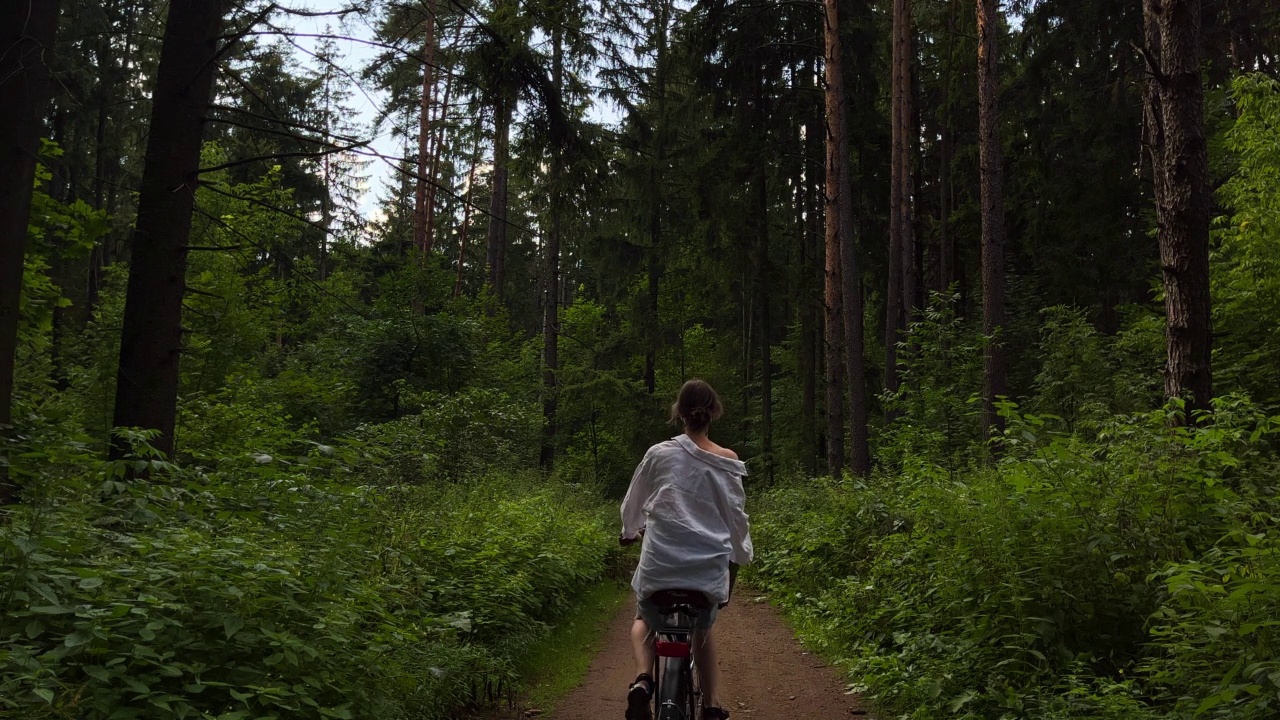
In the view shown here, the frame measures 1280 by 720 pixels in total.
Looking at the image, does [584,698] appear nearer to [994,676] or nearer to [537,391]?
[994,676]

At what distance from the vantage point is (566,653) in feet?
26.4

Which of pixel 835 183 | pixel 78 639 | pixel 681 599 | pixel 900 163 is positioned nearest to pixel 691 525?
pixel 681 599

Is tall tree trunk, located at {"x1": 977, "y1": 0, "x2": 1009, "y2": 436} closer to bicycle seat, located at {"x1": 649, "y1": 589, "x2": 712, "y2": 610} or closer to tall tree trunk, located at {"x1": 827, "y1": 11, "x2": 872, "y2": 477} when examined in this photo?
tall tree trunk, located at {"x1": 827, "y1": 11, "x2": 872, "y2": 477}

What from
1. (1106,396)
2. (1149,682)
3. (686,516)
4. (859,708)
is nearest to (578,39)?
(686,516)

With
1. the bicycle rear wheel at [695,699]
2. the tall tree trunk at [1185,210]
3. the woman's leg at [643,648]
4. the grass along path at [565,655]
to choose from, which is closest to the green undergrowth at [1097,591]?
the tall tree trunk at [1185,210]

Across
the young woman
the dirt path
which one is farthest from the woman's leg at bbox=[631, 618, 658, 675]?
the dirt path

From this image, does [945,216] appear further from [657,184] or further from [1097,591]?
[1097,591]

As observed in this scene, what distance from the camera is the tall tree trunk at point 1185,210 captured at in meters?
6.62

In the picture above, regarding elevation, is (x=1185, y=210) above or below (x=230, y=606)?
above

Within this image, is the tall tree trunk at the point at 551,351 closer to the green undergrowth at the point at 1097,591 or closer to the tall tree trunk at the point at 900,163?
the tall tree trunk at the point at 900,163

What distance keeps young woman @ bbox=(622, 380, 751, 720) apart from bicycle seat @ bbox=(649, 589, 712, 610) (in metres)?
0.03

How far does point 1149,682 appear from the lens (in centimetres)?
450

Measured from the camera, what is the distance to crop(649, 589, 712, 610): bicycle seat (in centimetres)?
413

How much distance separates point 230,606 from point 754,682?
473 centimetres
